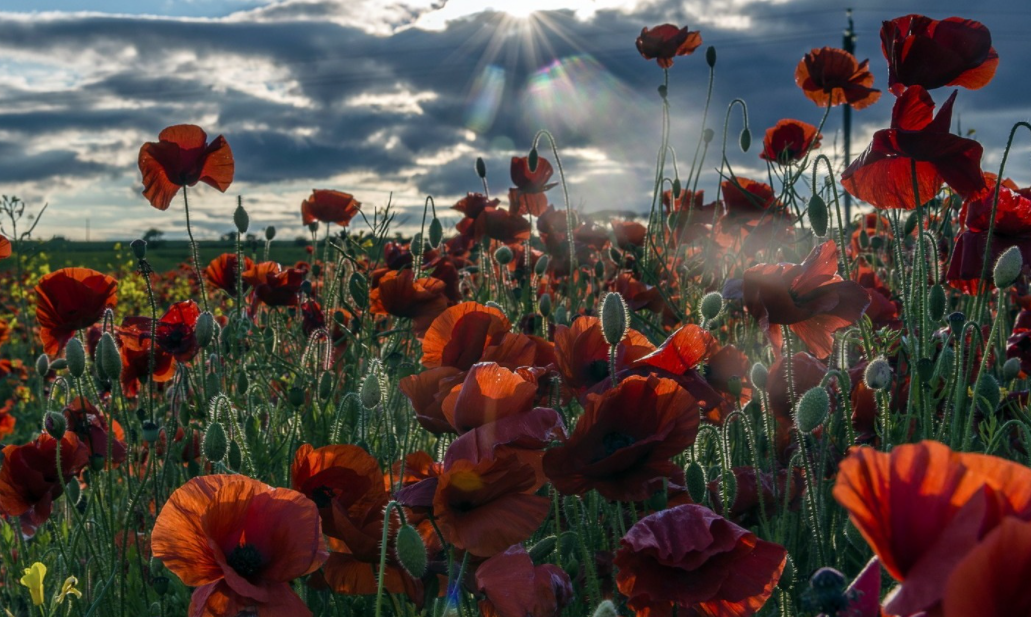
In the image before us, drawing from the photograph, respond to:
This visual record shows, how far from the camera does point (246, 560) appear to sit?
1139mm

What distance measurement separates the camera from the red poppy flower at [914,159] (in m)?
1.67

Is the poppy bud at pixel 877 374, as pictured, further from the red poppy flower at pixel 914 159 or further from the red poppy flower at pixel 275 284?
the red poppy flower at pixel 275 284

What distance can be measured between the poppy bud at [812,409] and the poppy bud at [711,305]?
0.46m

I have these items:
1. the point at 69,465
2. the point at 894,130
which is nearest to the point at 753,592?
the point at 894,130

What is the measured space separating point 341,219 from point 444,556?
99.8 inches

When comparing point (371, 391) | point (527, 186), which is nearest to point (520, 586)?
point (371, 391)

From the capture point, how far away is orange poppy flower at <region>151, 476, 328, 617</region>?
3.57 feet

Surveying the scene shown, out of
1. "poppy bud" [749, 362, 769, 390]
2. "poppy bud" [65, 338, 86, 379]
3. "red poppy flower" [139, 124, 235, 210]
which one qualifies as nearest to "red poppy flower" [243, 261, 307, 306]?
"red poppy flower" [139, 124, 235, 210]

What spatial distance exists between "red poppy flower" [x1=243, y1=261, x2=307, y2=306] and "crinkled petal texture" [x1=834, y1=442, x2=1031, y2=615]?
8.80 ft

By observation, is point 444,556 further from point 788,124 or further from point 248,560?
point 788,124

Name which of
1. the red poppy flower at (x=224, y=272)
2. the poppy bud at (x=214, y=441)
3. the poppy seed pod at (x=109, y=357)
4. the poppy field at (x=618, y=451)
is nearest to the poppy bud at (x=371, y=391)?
the poppy field at (x=618, y=451)

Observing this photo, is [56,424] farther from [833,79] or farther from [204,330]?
[833,79]

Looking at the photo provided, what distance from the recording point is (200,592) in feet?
3.61

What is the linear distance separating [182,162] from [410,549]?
5.06ft
